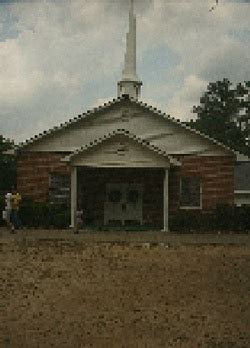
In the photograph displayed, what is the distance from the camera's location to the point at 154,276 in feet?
46.6

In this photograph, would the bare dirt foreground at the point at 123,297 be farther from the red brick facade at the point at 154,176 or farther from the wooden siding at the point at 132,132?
the wooden siding at the point at 132,132

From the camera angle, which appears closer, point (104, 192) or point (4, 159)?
point (104, 192)

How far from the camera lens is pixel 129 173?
95.0 feet

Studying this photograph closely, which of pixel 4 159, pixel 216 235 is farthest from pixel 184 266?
pixel 4 159

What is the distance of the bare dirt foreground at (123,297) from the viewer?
10.0 metres

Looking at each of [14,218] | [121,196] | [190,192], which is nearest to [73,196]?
[14,218]

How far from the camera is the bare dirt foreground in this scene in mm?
10008

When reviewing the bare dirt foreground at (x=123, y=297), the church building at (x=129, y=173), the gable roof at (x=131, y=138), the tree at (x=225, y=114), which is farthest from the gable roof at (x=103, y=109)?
the tree at (x=225, y=114)

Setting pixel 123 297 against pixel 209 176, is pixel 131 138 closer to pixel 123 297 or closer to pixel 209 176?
pixel 209 176

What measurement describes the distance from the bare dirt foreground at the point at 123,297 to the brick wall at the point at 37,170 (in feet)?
34.2

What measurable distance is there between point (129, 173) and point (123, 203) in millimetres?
1583

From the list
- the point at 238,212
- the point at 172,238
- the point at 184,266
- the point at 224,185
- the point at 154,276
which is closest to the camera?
the point at 154,276

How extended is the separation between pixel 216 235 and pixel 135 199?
22.5ft

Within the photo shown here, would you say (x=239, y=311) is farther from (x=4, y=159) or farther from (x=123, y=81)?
(x=4, y=159)
